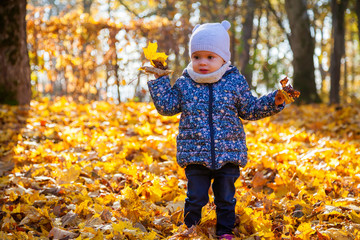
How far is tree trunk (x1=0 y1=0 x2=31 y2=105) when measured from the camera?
534cm

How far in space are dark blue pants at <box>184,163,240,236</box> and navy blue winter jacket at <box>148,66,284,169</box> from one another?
77 millimetres

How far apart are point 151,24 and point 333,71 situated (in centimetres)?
365

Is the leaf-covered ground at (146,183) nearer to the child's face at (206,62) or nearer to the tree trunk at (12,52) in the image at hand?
the tree trunk at (12,52)

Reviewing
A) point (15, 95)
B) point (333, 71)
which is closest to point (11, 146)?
point (15, 95)

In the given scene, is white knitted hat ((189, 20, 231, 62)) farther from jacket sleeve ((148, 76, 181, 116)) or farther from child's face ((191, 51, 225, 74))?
jacket sleeve ((148, 76, 181, 116))

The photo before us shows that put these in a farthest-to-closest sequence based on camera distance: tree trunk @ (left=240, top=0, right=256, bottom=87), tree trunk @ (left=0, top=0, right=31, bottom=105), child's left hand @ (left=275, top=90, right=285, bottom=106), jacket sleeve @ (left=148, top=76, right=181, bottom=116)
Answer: tree trunk @ (left=240, top=0, right=256, bottom=87)
tree trunk @ (left=0, top=0, right=31, bottom=105)
jacket sleeve @ (left=148, top=76, right=181, bottom=116)
child's left hand @ (left=275, top=90, right=285, bottom=106)

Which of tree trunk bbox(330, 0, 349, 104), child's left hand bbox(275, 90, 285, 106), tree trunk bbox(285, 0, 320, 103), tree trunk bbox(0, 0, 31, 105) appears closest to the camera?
child's left hand bbox(275, 90, 285, 106)

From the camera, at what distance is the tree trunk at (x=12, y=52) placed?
5336 mm

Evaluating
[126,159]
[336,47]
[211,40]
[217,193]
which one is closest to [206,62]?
[211,40]

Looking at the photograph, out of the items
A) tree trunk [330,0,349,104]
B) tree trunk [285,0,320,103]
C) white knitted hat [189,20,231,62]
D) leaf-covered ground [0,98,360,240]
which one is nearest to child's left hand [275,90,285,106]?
white knitted hat [189,20,231,62]

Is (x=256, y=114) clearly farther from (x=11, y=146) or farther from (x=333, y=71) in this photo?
(x=333, y=71)

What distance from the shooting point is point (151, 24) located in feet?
23.6

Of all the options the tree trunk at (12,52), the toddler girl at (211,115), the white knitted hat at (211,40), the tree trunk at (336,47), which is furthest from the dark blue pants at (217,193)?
the tree trunk at (336,47)

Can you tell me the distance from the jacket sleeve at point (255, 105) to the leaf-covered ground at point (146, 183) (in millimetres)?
617
